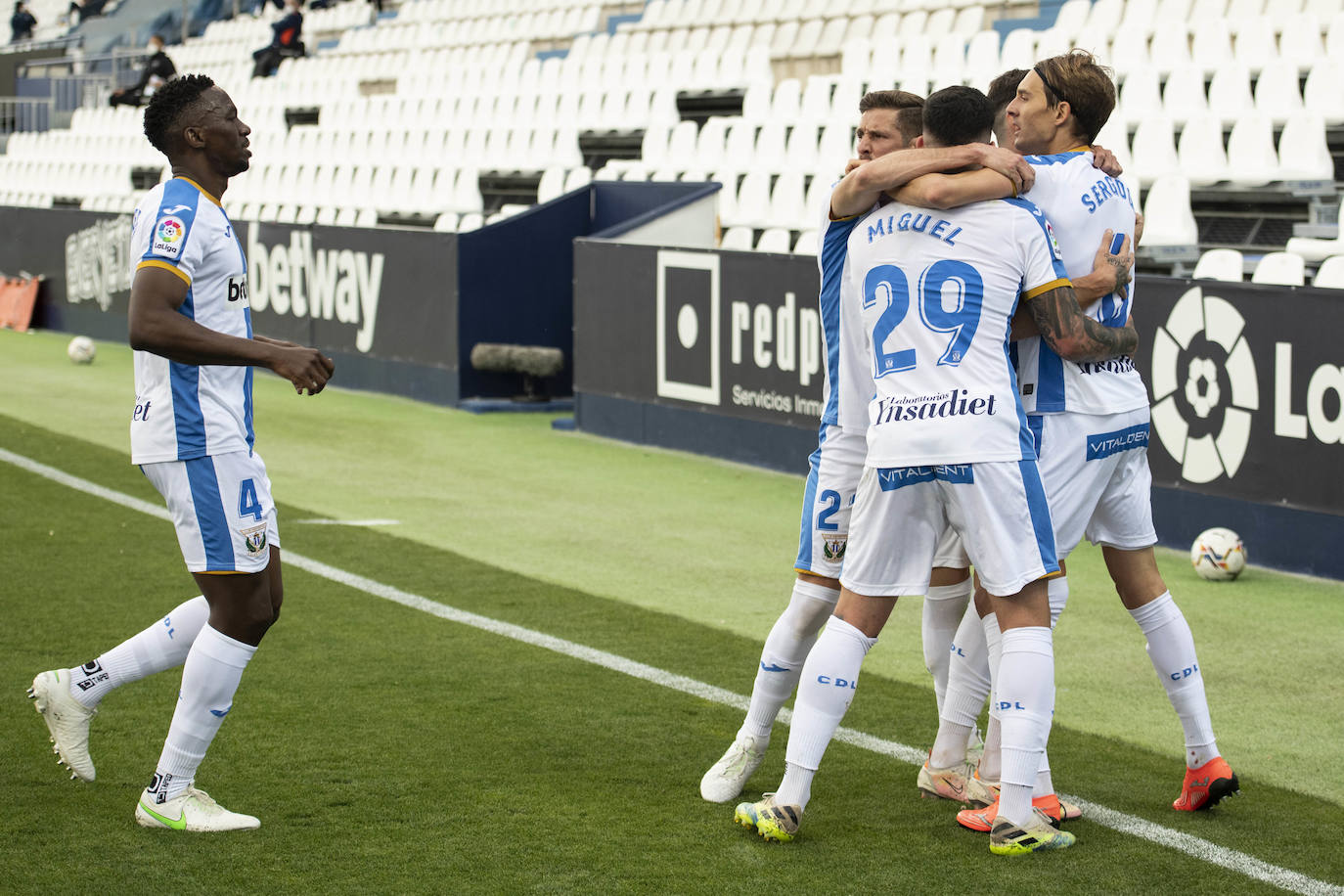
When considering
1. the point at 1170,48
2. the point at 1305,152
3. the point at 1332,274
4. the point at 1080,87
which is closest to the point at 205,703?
the point at 1080,87

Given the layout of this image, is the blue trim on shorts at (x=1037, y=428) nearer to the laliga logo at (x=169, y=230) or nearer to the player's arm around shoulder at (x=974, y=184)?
the player's arm around shoulder at (x=974, y=184)

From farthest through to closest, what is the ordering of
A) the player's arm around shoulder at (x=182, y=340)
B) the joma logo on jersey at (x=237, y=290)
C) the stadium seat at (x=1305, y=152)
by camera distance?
the stadium seat at (x=1305, y=152) < the joma logo on jersey at (x=237, y=290) < the player's arm around shoulder at (x=182, y=340)

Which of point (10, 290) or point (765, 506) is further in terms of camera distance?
point (10, 290)

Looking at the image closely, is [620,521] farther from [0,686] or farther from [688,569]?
[0,686]

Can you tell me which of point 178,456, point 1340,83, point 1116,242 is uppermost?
point 1340,83

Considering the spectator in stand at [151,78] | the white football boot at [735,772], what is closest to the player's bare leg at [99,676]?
the white football boot at [735,772]

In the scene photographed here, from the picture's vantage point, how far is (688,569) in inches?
312

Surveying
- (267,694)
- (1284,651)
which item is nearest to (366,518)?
(267,694)

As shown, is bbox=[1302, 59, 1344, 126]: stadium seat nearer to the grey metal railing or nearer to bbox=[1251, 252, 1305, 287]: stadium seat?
bbox=[1251, 252, 1305, 287]: stadium seat

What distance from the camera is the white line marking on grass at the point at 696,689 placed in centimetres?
391

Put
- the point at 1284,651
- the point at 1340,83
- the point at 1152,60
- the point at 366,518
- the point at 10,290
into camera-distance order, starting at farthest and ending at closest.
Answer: the point at 10,290
the point at 1152,60
the point at 1340,83
the point at 366,518
the point at 1284,651

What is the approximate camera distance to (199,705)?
4098 millimetres

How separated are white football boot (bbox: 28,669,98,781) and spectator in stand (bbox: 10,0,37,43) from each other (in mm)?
39164

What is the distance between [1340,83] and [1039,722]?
9219mm
